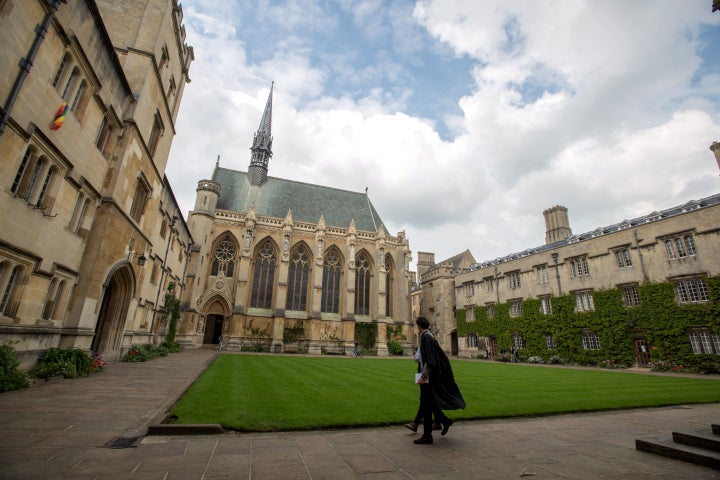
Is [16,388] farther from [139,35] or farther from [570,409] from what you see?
[139,35]

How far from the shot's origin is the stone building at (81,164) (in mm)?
7820

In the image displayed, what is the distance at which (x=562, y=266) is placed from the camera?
28562 mm

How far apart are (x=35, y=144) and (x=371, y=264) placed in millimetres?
31818

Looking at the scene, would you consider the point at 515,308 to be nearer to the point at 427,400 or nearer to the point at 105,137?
the point at 427,400

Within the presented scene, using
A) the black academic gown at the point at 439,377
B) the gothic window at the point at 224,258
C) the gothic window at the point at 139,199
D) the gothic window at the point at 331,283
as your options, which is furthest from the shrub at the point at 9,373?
the gothic window at the point at 331,283

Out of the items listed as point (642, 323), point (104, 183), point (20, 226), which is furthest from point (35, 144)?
point (642, 323)

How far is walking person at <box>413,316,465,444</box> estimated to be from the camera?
5.10 m

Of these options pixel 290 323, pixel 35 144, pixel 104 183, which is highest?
pixel 104 183

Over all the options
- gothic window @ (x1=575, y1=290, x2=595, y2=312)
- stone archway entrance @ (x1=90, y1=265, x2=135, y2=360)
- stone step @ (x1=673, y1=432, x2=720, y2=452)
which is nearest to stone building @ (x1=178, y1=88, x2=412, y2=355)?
stone archway entrance @ (x1=90, y1=265, x2=135, y2=360)

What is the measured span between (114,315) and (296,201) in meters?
27.2

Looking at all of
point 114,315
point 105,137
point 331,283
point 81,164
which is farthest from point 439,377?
point 331,283

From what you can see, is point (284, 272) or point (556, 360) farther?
point (284, 272)

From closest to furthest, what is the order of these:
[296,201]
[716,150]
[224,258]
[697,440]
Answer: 1. [697,440]
2. [716,150]
3. [224,258]
4. [296,201]

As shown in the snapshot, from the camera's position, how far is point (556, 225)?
39344 mm
